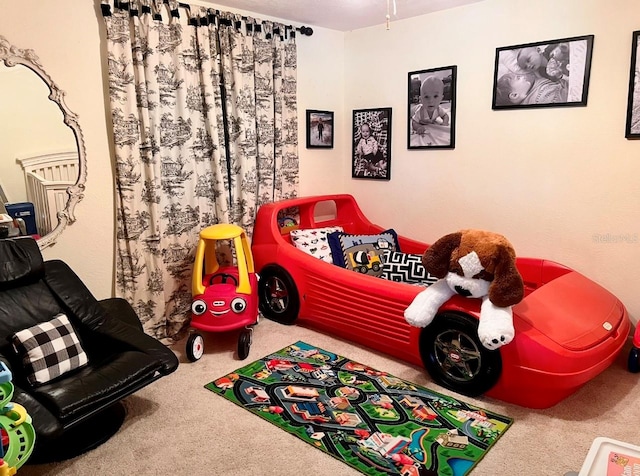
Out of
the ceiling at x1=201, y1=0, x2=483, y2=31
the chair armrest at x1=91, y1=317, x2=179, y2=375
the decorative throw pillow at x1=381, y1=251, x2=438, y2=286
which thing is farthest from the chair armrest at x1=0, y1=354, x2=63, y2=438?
the ceiling at x1=201, y1=0, x2=483, y2=31

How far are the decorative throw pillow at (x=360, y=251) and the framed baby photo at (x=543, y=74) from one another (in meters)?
1.30

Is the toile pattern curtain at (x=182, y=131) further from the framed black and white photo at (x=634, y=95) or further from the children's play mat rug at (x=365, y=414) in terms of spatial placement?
the framed black and white photo at (x=634, y=95)

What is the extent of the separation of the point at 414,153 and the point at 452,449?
2.43 metres

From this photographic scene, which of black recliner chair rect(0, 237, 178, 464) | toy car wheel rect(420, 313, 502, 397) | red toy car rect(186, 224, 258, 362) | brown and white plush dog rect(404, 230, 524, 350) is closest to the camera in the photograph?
black recliner chair rect(0, 237, 178, 464)

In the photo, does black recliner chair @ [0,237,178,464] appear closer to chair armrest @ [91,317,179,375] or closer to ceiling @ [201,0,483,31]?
chair armrest @ [91,317,179,375]

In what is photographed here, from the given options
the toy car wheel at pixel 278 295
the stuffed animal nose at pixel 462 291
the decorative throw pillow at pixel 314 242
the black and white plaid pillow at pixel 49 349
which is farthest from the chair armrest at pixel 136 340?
the stuffed animal nose at pixel 462 291

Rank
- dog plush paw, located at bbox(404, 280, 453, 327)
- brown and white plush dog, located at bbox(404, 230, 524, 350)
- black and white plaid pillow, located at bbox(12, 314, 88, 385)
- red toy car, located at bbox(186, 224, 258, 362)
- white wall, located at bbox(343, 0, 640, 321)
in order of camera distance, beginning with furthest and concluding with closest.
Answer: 1. red toy car, located at bbox(186, 224, 258, 362)
2. white wall, located at bbox(343, 0, 640, 321)
3. dog plush paw, located at bbox(404, 280, 453, 327)
4. brown and white plush dog, located at bbox(404, 230, 524, 350)
5. black and white plaid pillow, located at bbox(12, 314, 88, 385)

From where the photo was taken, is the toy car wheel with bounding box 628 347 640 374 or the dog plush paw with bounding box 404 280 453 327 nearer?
the dog plush paw with bounding box 404 280 453 327

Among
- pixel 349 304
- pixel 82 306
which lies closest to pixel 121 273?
pixel 82 306

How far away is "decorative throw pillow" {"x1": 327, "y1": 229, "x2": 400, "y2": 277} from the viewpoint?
11.0 feet

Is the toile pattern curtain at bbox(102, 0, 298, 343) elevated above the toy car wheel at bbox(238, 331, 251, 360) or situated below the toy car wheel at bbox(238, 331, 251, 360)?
above

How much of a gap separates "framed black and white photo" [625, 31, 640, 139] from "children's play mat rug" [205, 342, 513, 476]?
73.5 inches

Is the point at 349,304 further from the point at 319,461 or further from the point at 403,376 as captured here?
the point at 319,461

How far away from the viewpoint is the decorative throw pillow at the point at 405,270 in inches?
123
